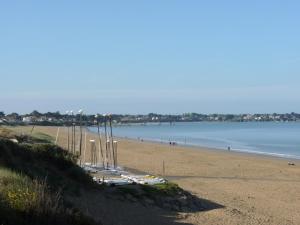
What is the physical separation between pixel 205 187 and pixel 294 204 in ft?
14.7

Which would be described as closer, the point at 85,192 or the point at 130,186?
the point at 85,192

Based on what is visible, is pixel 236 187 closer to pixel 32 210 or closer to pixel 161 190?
pixel 161 190

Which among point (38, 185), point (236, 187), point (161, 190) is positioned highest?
point (38, 185)

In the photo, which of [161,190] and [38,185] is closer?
[38,185]

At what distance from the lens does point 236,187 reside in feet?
83.1

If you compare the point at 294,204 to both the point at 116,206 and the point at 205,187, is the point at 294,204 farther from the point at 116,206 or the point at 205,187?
the point at 116,206

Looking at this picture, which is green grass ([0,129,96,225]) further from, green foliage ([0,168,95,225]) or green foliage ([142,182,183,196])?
green foliage ([142,182,183,196])

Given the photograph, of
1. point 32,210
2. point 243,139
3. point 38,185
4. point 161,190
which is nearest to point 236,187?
point 161,190

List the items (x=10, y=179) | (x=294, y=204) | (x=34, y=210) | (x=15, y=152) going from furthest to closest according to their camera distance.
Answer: (x=294, y=204) → (x=15, y=152) → (x=10, y=179) → (x=34, y=210)

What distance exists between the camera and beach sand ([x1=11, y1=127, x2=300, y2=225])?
16172 millimetres

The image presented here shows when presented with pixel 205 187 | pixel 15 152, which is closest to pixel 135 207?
pixel 15 152

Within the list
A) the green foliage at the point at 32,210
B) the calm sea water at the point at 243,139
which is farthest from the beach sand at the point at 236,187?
the calm sea water at the point at 243,139

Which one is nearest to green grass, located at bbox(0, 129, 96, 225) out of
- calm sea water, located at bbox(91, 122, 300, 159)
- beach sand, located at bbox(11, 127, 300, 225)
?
beach sand, located at bbox(11, 127, 300, 225)

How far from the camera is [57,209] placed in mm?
8016
